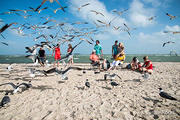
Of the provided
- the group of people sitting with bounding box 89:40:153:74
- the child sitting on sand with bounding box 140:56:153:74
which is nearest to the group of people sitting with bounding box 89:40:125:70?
the group of people sitting with bounding box 89:40:153:74

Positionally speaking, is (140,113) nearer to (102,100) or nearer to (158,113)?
(158,113)

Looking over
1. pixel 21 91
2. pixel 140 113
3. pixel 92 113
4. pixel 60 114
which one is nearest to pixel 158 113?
pixel 140 113

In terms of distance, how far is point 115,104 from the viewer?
300cm

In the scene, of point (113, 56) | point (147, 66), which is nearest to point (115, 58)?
point (113, 56)

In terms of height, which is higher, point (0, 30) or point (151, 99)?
point (0, 30)

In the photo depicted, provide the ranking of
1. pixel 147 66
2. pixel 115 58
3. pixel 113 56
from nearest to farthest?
pixel 147 66
pixel 115 58
pixel 113 56

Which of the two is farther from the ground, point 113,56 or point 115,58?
point 113,56

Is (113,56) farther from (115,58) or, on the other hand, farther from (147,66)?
(147,66)

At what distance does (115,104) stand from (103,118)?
0.75 meters

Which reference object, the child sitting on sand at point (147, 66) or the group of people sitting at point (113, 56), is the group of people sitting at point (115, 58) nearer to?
the group of people sitting at point (113, 56)

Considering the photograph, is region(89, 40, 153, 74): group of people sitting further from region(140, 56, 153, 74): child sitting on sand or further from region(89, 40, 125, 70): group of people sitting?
region(140, 56, 153, 74): child sitting on sand

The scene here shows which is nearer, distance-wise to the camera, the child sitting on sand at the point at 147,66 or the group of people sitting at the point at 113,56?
the child sitting on sand at the point at 147,66

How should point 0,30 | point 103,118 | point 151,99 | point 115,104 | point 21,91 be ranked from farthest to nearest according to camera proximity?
1. point 21,91
2. point 151,99
3. point 115,104
4. point 103,118
5. point 0,30

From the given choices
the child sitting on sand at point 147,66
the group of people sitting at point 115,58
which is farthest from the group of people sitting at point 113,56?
the child sitting on sand at point 147,66
